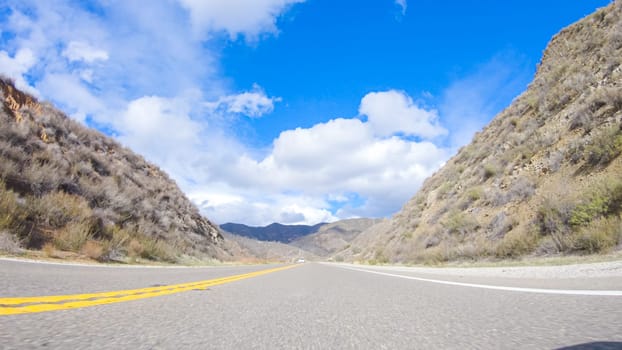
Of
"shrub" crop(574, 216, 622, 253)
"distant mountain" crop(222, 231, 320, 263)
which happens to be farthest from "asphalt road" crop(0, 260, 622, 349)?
"distant mountain" crop(222, 231, 320, 263)

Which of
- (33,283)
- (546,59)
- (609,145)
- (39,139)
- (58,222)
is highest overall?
(546,59)

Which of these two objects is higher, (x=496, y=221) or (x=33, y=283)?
(x=496, y=221)

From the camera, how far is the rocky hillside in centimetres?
1010

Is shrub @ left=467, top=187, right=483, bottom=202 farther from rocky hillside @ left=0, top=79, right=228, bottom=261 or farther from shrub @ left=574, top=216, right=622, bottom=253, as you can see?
rocky hillside @ left=0, top=79, right=228, bottom=261

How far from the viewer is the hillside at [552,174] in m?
10.4

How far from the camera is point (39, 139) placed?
593 inches

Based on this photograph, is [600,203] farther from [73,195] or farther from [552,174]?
[73,195]

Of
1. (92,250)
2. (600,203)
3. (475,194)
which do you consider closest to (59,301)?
(92,250)

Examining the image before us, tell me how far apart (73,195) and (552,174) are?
19.2m

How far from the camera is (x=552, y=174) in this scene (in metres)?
14.2

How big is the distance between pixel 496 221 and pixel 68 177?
18.3m

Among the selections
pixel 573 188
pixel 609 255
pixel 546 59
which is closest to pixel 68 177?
pixel 609 255

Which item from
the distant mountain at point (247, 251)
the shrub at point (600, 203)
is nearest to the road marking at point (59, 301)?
the shrub at point (600, 203)

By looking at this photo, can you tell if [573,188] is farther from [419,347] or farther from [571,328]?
[419,347]
